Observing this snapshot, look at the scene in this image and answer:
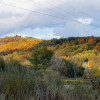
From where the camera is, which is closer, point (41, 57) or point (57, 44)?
point (41, 57)

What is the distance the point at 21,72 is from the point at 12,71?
31cm

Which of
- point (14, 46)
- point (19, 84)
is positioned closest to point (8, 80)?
point (19, 84)

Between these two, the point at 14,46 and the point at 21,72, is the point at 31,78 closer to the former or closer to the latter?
the point at 21,72

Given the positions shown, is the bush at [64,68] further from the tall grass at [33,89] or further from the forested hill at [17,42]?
the forested hill at [17,42]

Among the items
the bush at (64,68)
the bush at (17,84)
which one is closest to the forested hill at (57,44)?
the bush at (64,68)

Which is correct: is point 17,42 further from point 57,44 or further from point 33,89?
point 33,89

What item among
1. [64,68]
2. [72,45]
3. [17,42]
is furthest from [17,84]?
[17,42]

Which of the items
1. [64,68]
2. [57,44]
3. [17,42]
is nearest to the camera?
[64,68]

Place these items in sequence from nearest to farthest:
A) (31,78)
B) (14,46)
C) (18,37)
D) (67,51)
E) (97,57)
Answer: (31,78) → (97,57) → (67,51) → (14,46) → (18,37)

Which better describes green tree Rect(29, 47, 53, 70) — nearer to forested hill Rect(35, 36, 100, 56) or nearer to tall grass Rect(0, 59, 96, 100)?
forested hill Rect(35, 36, 100, 56)

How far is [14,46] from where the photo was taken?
254 ft

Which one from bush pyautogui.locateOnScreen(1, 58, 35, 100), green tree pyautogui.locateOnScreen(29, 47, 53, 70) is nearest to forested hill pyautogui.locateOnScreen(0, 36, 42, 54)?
green tree pyautogui.locateOnScreen(29, 47, 53, 70)

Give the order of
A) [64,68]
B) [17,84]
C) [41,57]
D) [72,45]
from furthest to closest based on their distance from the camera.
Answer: [72,45], [41,57], [64,68], [17,84]

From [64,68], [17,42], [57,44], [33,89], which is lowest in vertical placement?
[64,68]
